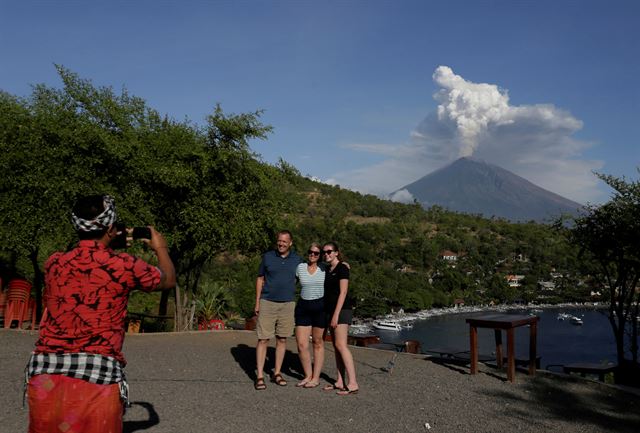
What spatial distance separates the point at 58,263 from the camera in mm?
2658

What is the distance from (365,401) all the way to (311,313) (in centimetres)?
119

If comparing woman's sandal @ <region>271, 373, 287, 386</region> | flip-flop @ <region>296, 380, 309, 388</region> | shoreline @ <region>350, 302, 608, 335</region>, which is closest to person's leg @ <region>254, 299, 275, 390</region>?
woman's sandal @ <region>271, 373, 287, 386</region>

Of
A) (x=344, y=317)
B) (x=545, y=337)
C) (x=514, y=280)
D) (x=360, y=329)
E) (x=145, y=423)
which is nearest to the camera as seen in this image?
(x=145, y=423)

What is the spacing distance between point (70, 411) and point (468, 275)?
148m

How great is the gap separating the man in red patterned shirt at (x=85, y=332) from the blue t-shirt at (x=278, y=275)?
3918 mm

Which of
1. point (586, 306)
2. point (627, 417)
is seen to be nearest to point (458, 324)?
point (586, 306)

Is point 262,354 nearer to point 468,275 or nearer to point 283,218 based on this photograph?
point 283,218

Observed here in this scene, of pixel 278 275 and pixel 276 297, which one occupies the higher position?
pixel 278 275

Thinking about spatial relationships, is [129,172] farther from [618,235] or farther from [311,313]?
[618,235]

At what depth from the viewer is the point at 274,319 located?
674 centimetres

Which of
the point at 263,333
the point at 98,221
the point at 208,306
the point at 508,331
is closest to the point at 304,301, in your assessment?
the point at 263,333

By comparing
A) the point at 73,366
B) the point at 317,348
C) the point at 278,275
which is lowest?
the point at 317,348

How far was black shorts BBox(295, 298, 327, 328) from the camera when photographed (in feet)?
21.6

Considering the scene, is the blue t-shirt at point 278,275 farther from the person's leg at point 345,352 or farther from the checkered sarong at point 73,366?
the checkered sarong at point 73,366
